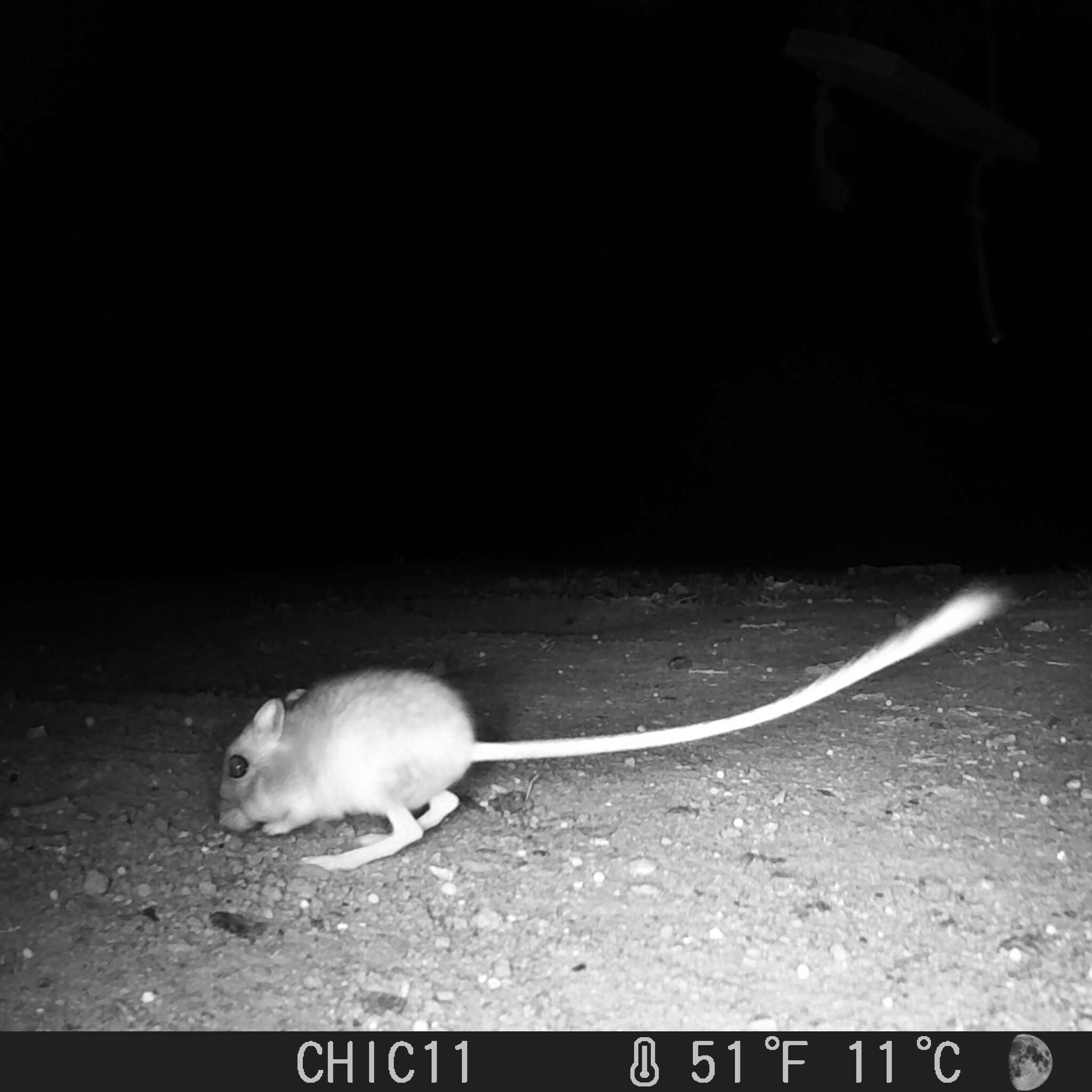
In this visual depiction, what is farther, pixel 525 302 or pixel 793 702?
pixel 525 302

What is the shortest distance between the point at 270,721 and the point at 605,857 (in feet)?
3.33

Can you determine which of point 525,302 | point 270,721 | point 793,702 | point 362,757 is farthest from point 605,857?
point 525,302

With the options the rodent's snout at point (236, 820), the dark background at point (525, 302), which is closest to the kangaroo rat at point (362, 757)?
the rodent's snout at point (236, 820)

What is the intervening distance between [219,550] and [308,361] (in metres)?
1.87

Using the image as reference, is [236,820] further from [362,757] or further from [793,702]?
[793,702]

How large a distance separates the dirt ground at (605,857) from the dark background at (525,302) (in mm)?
4386

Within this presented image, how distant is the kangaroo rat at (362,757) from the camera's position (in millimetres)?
2662

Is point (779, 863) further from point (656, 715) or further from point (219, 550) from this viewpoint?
point (219, 550)

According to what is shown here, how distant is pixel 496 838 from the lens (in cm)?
262

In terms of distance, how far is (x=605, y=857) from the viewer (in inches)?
98.7

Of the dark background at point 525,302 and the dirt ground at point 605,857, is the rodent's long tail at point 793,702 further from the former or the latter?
the dark background at point 525,302

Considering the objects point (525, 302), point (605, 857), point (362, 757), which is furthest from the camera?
point (525, 302)

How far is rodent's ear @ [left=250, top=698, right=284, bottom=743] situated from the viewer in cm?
278

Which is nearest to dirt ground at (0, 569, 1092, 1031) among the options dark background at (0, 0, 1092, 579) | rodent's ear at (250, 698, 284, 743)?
rodent's ear at (250, 698, 284, 743)
